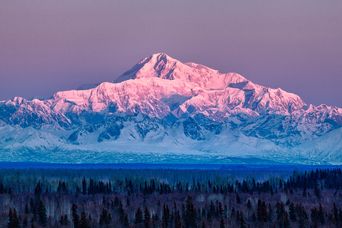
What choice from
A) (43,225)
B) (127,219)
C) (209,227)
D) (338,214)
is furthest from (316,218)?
(43,225)

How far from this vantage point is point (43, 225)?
176250 millimetres

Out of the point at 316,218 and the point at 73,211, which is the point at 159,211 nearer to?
the point at 73,211

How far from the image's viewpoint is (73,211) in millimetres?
186000

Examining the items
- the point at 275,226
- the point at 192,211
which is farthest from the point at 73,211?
the point at 275,226

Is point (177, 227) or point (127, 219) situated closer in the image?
point (177, 227)

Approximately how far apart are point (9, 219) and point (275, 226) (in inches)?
1676

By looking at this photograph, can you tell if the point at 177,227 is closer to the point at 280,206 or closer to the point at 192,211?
the point at 192,211

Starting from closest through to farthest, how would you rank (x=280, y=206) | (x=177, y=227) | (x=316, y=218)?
(x=177, y=227) → (x=316, y=218) → (x=280, y=206)

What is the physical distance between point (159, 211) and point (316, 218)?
31691 mm

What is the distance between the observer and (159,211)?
197 m

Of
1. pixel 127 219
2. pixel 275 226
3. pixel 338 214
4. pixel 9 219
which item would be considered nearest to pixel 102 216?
→ pixel 127 219

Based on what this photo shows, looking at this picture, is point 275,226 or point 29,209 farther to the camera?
point 29,209

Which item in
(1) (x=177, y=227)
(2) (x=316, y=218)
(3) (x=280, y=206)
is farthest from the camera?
(3) (x=280, y=206)

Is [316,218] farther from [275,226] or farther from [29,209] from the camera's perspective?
[29,209]
